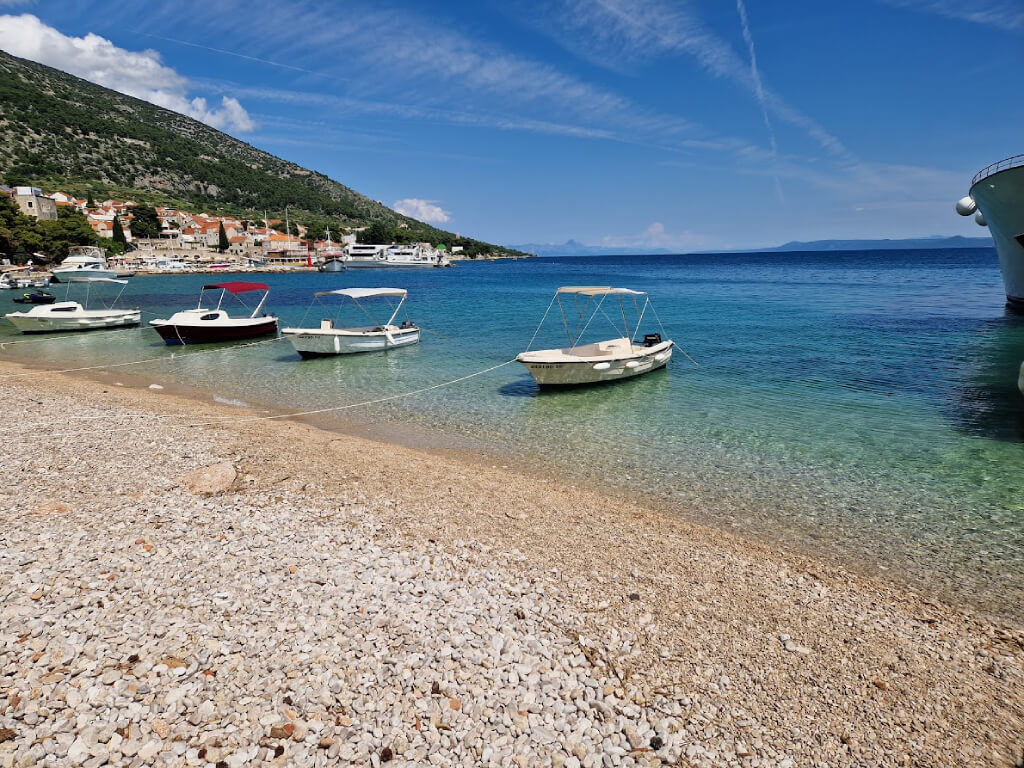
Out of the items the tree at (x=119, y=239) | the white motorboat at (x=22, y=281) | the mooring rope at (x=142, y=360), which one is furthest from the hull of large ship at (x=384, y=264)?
the mooring rope at (x=142, y=360)

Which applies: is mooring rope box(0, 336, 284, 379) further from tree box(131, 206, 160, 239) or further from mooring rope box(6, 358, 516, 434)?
tree box(131, 206, 160, 239)

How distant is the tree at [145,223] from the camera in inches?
4712

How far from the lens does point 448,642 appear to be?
16.7 ft

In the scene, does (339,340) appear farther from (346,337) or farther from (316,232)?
(316,232)

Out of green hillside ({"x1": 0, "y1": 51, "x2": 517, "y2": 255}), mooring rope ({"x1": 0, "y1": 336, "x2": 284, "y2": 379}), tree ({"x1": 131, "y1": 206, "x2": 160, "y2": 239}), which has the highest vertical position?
green hillside ({"x1": 0, "y1": 51, "x2": 517, "y2": 255})

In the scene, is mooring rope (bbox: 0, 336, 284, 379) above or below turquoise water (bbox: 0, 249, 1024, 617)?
below

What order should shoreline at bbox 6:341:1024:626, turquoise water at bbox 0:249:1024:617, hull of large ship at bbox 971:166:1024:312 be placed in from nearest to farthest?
1. shoreline at bbox 6:341:1024:626
2. turquoise water at bbox 0:249:1024:617
3. hull of large ship at bbox 971:166:1024:312

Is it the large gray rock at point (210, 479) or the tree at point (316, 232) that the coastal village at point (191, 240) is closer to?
the tree at point (316, 232)

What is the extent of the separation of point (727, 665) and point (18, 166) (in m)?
173

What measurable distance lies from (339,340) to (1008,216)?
119 ft

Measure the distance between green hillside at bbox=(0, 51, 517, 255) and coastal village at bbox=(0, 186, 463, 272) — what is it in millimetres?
13001

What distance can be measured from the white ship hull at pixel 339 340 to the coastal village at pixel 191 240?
92511mm

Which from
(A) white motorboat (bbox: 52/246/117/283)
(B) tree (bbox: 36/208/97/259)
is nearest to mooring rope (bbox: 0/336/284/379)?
(A) white motorboat (bbox: 52/246/117/283)

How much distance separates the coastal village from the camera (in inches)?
4003
